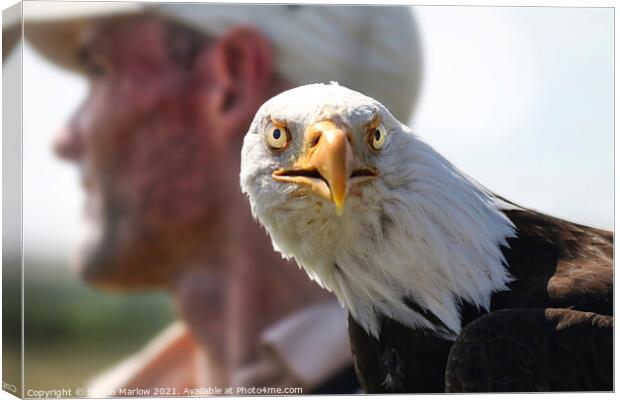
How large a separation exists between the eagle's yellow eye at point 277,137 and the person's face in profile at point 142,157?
1336mm

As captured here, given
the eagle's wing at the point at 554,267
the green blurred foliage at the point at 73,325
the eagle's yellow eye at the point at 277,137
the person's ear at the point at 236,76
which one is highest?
the person's ear at the point at 236,76

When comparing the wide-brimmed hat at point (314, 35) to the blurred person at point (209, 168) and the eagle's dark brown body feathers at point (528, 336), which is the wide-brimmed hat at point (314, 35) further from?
the eagle's dark brown body feathers at point (528, 336)

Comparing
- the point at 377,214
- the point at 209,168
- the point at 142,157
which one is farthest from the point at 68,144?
the point at 377,214

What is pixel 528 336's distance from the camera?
2736 mm

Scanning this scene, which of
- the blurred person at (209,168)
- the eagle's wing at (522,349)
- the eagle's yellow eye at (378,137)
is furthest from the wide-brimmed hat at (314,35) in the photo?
the eagle's wing at (522,349)

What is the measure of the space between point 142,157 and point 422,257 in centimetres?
165

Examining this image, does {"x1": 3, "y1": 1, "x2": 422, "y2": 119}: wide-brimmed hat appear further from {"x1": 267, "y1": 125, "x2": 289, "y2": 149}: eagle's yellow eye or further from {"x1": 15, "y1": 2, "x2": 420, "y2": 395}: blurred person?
{"x1": 267, "y1": 125, "x2": 289, "y2": 149}: eagle's yellow eye

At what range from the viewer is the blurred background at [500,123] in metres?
3.95

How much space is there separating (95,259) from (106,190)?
285mm

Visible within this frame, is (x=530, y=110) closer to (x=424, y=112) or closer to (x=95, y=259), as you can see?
(x=424, y=112)

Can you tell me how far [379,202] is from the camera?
280 centimetres

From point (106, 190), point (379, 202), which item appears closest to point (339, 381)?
point (106, 190)

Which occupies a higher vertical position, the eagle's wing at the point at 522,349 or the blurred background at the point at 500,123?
the blurred background at the point at 500,123

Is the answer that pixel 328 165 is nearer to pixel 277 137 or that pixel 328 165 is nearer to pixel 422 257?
pixel 277 137
